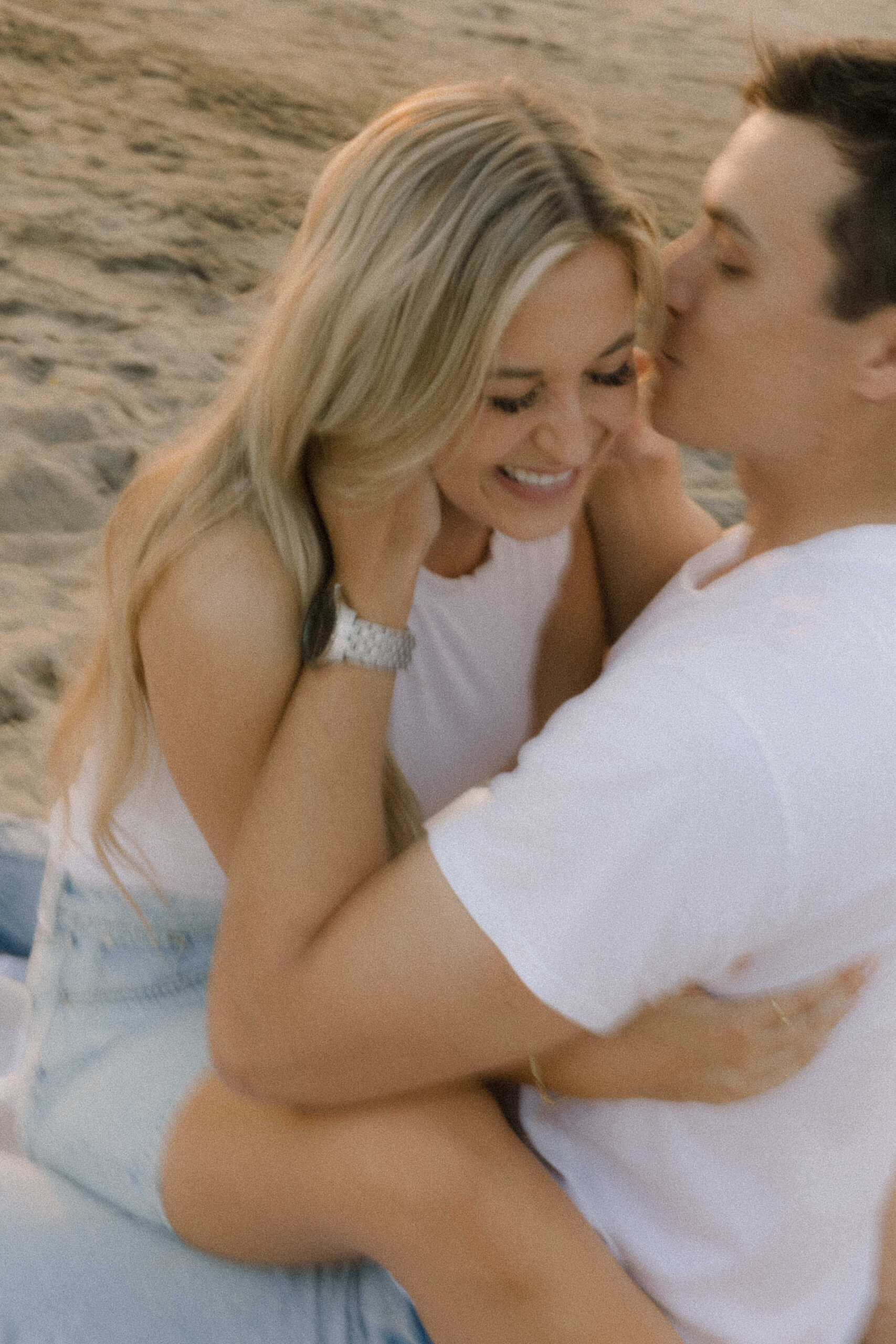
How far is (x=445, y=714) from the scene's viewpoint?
2051 millimetres

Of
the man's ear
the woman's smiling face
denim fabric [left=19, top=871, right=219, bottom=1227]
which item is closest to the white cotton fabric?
the woman's smiling face

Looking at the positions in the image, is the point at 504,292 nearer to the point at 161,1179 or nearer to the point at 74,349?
the point at 161,1179

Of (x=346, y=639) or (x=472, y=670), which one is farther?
(x=472, y=670)

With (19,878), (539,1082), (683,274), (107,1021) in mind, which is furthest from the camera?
(19,878)

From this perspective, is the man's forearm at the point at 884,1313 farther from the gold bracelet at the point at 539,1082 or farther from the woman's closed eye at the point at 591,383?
the woman's closed eye at the point at 591,383

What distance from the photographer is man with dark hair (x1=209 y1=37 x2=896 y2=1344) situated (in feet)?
4.14

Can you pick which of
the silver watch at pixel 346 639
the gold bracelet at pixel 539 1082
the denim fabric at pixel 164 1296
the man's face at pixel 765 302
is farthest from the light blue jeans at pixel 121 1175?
the man's face at pixel 765 302

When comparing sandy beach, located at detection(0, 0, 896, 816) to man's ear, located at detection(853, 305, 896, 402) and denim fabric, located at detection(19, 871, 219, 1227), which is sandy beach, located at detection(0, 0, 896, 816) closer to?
man's ear, located at detection(853, 305, 896, 402)

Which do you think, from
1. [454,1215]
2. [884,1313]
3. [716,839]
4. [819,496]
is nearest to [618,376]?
[819,496]

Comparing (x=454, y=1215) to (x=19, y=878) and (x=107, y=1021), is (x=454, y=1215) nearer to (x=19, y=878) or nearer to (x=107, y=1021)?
(x=107, y=1021)

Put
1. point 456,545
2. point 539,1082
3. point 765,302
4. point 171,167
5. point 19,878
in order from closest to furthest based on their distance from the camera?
point 539,1082 < point 765,302 < point 456,545 < point 19,878 < point 171,167

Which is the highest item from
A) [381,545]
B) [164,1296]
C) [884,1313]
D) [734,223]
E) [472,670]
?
[734,223]

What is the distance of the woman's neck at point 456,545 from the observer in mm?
2043

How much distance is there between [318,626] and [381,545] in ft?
0.47
